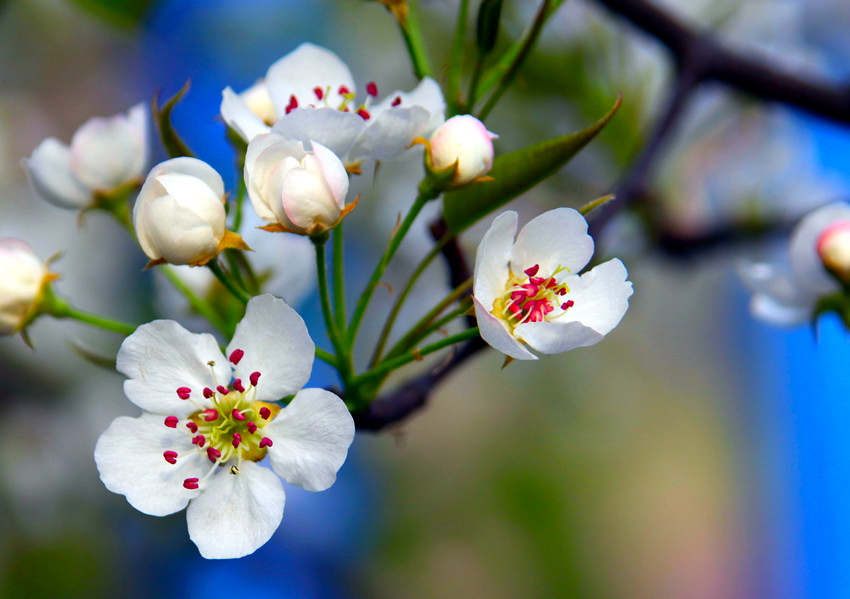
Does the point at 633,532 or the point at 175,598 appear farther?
the point at 633,532

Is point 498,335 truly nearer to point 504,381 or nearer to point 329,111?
point 329,111

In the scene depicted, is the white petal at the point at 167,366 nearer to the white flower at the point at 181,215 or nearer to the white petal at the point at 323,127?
the white flower at the point at 181,215

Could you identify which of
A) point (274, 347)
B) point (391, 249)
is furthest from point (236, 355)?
point (391, 249)

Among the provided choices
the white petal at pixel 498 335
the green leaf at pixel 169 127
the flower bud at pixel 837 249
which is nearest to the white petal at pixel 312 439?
the white petal at pixel 498 335

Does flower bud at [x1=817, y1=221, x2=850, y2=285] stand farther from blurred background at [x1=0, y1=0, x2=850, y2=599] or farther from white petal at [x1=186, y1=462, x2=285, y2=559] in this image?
white petal at [x1=186, y1=462, x2=285, y2=559]

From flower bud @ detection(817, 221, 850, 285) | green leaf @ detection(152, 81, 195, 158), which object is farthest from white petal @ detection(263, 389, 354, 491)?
flower bud @ detection(817, 221, 850, 285)

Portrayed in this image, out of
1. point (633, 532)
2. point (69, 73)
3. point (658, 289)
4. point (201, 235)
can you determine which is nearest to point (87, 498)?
point (69, 73)

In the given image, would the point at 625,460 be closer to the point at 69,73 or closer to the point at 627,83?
the point at 627,83
